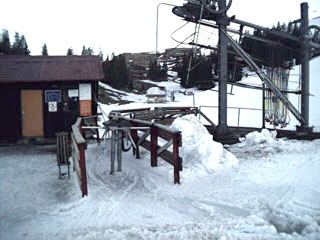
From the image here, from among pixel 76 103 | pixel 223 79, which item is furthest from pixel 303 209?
pixel 76 103

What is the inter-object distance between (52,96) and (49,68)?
1337 millimetres

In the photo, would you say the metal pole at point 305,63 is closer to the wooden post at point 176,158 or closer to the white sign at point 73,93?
the wooden post at point 176,158

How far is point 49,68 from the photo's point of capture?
13.5m

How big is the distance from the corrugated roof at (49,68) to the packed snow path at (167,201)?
5.05m

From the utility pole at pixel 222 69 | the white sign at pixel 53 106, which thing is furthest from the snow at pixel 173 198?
the white sign at pixel 53 106

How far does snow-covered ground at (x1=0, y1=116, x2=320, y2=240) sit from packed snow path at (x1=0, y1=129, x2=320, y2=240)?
0.5 inches

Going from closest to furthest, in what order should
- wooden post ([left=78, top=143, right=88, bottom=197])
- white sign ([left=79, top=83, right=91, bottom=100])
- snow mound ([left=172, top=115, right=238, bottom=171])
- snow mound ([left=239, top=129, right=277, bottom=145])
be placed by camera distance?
wooden post ([left=78, top=143, right=88, bottom=197])
snow mound ([left=172, top=115, right=238, bottom=171])
snow mound ([left=239, top=129, right=277, bottom=145])
white sign ([left=79, top=83, right=91, bottom=100])

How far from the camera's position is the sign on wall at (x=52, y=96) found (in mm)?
13008

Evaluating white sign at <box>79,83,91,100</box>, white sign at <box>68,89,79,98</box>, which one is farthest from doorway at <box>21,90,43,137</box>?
white sign at <box>79,83,91,100</box>

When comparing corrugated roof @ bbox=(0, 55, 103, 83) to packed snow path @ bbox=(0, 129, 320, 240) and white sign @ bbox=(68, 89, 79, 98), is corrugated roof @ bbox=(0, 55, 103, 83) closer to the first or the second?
white sign @ bbox=(68, 89, 79, 98)

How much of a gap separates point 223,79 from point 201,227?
28.3 ft

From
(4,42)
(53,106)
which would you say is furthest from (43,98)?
(4,42)

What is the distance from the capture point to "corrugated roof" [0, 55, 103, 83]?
42.0ft

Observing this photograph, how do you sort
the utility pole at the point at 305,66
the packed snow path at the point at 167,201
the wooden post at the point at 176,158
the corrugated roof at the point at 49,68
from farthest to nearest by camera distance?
the corrugated roof at the point at 49,68, the utility pole at the point at 305,66, the wooden post at the point at 176,158, the packed snow path at the point at 167,201
